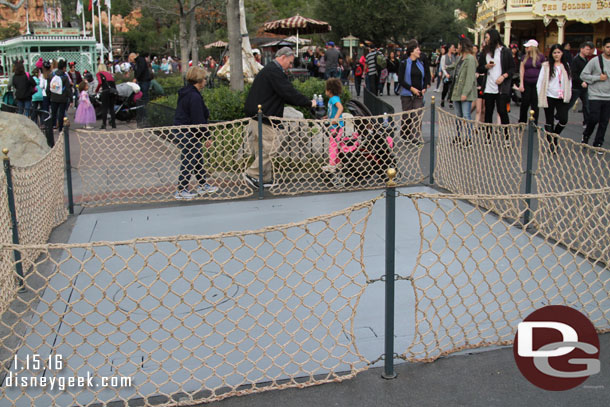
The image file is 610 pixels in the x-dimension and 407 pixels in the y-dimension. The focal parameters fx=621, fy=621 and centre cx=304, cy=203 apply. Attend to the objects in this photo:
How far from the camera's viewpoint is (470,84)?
10.8 meters

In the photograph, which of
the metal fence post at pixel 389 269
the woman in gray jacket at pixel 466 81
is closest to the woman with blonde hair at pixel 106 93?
the woman in gray jacket at pixel 466 81

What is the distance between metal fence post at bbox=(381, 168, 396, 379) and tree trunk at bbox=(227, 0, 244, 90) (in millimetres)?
11226

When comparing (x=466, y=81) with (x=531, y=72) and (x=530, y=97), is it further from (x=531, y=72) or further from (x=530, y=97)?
(x=530, y=97)

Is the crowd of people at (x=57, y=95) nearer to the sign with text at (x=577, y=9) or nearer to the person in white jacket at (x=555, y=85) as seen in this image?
the person in white jacket at (x=555, y=85)

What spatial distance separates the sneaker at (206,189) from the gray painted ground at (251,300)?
0.74m

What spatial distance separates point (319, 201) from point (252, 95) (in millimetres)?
1866

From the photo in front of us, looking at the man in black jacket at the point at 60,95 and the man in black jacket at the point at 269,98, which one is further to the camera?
the man in black jacket at the point at 60,95

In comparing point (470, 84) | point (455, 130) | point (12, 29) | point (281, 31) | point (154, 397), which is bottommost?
point (154, 397)

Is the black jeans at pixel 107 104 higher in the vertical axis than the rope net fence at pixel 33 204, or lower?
higher

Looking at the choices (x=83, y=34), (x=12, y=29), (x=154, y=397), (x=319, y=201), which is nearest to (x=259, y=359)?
(x=154, y=397)

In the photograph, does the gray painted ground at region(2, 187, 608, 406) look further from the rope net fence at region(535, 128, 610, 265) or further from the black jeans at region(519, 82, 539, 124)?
the black jeans at region(519, 82, 539, 124)

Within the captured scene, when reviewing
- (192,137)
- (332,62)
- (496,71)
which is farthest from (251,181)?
(332,62)

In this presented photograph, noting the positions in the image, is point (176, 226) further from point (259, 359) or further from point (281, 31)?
point (281, 31)

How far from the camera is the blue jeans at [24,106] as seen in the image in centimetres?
1625
